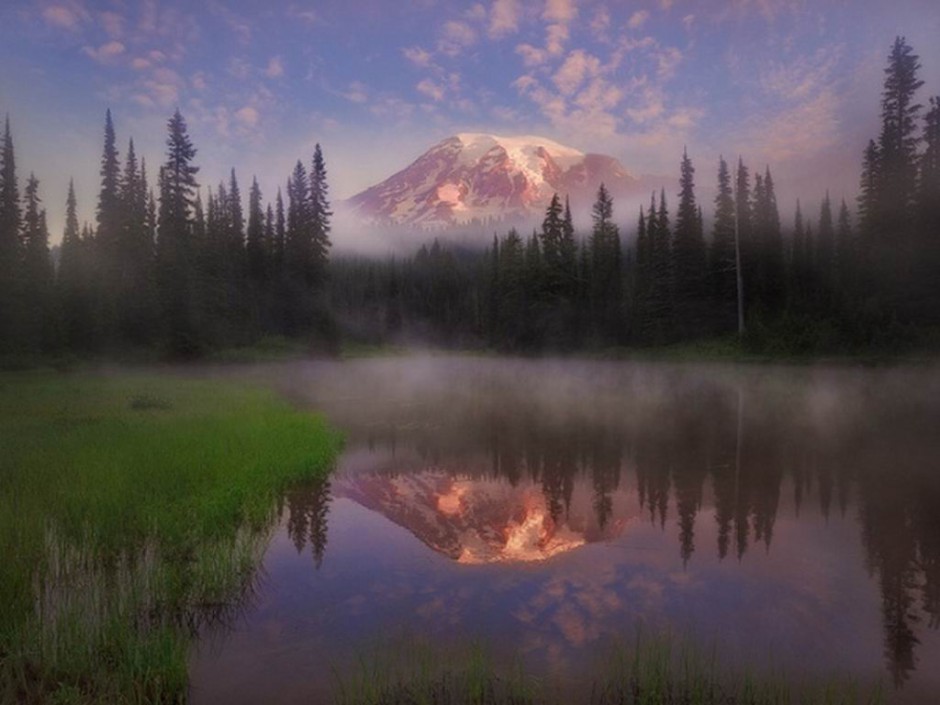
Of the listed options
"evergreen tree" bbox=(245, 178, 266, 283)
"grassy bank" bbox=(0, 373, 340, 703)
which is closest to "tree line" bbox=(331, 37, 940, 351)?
"evergreen tree" bbox=(245, 178, 266, 283)

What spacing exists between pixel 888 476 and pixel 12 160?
228 feet

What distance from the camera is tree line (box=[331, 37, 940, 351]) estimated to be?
1784 inches

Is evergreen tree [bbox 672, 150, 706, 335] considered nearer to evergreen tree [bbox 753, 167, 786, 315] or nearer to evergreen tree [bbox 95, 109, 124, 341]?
evergreen tree [bbox 753, 167, 786, 315]

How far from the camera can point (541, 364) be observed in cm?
6162

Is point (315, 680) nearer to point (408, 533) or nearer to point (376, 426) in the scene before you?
point (408, 533)

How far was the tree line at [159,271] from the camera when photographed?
45219mm

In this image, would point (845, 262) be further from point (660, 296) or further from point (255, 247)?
point (255, 247)

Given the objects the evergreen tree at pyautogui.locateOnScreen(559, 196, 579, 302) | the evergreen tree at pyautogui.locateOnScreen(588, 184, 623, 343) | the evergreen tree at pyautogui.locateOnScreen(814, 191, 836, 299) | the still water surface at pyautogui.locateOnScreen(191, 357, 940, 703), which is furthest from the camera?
the evergreen tree at pyautogui.locateOnScreen(559, 196, 579, 302)

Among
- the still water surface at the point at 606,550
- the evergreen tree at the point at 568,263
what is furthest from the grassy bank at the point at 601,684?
the evergreen tree at the point at 568,263

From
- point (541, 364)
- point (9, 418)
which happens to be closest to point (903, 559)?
point (9, 418)

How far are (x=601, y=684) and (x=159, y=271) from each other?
52.5 meters

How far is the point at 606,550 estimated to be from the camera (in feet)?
37.9

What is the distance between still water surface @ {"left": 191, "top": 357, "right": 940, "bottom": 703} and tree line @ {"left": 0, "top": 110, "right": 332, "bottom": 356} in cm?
2905

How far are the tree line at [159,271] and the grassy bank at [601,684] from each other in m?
43.1
